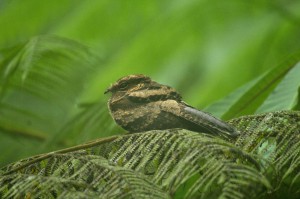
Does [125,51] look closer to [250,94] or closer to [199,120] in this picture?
[250,94]

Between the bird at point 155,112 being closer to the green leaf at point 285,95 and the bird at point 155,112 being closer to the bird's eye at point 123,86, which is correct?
the bird's eye at point 123,86

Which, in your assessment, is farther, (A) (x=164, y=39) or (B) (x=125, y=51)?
(A) (x=164, y=39)

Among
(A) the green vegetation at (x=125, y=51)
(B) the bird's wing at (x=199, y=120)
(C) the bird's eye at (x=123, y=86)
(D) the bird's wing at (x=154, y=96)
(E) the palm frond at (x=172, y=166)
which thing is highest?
(A) the green vegetation at (x=125, y=51)

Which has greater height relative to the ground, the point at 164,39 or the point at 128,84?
the point at 164,39

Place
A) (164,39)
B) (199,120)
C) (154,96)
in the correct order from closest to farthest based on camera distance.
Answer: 1. (199,120)
2. (154,96)
3. (164,39)

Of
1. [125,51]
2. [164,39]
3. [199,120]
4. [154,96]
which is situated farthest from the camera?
[164,39]

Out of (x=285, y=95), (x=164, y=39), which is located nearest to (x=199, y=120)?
(x=285, y=95)

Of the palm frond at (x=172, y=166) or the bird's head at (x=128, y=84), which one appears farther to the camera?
the bird's head at (x=128, y=84)

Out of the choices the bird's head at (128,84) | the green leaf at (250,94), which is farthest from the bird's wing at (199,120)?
the green leaf at (250,94)

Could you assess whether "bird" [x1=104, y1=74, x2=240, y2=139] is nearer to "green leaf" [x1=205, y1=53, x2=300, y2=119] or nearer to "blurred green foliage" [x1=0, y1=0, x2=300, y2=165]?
"green leaf" [x1=205, y1=53, x2=300, y2=119]

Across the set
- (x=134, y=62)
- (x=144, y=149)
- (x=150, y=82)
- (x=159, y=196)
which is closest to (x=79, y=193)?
(x=159, y=196)
